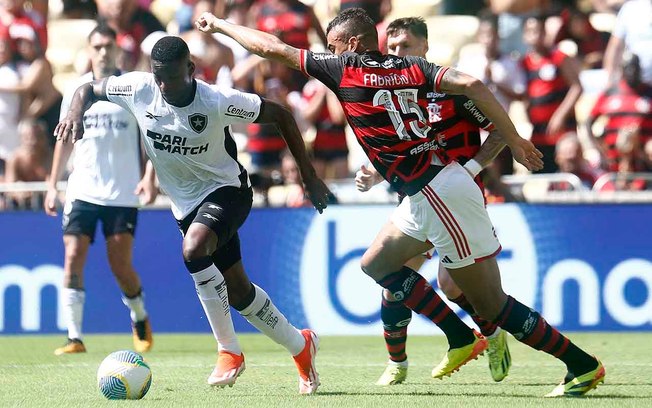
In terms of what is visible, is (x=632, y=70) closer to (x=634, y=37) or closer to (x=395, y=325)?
(x=634, y=37)

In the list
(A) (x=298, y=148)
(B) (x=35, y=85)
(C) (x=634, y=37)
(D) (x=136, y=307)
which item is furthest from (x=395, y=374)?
(B) (x=35, y=85)

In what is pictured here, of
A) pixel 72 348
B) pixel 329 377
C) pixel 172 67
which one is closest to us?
pixel 172 67

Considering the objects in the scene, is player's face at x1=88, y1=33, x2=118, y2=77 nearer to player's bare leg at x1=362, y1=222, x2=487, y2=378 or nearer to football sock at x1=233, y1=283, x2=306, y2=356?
football sock at x1=233, y1=283, x2=306, y2=356

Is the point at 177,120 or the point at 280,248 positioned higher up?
the point at 177,120

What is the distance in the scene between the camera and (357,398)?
753 centimetres

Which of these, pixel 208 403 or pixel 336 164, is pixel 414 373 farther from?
pixel 336 164

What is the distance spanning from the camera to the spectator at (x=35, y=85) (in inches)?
608

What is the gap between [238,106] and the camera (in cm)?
792

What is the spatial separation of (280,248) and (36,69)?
14.5 ft

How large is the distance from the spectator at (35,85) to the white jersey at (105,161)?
4263 mm

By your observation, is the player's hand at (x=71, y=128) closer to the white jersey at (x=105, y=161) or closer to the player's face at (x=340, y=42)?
the player's face at (x=340, y=42)

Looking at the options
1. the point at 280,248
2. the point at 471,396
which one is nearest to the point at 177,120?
the point at 471,396

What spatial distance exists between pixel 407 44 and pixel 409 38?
0.14 feet

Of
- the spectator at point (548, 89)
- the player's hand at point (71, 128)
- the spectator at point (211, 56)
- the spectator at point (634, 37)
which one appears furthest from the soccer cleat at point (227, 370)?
the spectator at point (634, 37)
